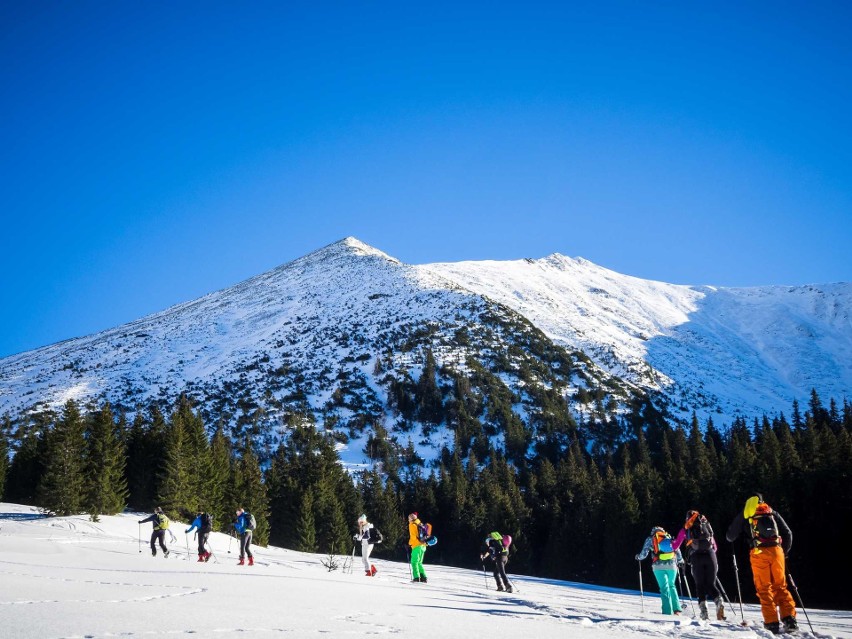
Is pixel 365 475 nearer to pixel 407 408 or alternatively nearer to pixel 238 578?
pixel 407 408

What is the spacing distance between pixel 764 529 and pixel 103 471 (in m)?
41.0

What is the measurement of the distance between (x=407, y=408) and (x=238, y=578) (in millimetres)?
113714

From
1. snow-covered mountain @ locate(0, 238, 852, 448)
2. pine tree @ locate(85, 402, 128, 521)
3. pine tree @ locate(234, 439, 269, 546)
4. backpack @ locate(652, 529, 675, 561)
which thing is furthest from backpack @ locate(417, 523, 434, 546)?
snow-covered mountain @ locate(0, 238, 852, 448)

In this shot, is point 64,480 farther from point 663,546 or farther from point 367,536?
point 663,546

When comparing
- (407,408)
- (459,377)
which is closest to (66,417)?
(407,408)

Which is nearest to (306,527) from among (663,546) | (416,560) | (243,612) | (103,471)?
(103,471)

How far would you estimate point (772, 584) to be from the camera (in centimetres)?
1063

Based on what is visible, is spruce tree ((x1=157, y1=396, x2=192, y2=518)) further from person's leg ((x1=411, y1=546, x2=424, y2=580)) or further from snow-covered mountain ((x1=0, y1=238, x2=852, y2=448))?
snow-covered mountain ((x1=0, y1=238, x2=852, y2=448))

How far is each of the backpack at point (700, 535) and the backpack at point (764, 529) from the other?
7.49 feet

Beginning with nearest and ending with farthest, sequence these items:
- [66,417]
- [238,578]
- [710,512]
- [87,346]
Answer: [238,578] → [66,417] → [710,512] → [87,346]

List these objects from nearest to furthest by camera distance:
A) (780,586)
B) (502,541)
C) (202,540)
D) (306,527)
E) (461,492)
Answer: (780,586) → (502,541) → (202,540) → (306,527) → (461,492)

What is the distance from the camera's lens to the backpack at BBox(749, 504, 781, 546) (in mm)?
10844

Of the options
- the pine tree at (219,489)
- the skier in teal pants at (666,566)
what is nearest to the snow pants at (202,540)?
the skier in teal pants at (666,566)

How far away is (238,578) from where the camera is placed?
15.1 m
